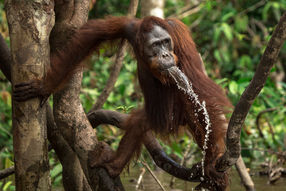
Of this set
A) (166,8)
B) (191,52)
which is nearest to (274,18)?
(166,8)

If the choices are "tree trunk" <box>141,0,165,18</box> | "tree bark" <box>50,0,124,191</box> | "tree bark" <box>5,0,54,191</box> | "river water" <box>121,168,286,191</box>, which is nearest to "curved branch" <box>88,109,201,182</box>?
"tree bark" <box>50,0,124,191</box>

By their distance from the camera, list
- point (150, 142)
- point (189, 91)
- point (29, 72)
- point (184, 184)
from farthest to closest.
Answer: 1. point (184, 184)
2. point (150, 142)
3. point (189, 91)
4. point (29, 72)

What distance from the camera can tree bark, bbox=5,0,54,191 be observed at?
233cm

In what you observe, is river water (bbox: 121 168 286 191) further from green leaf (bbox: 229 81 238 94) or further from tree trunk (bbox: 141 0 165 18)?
→ tree trunk (bbox: 141 0 165 18)

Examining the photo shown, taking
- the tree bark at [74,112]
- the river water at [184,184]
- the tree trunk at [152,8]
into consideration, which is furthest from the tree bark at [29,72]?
the tree trunk at [152,8]

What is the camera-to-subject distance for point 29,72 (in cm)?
239

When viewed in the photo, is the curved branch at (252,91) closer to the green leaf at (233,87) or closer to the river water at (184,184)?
the river water at (184,184)

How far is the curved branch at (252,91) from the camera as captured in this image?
5.38 ft

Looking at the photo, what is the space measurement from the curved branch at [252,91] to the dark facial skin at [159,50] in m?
0.81

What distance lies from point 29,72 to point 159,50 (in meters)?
0.78

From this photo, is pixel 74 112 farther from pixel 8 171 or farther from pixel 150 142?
pixel 8 171

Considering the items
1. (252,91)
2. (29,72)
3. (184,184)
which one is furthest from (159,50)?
(184,184)

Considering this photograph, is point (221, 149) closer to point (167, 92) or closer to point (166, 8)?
point (167, 92)

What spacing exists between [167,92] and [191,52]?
30 cm
